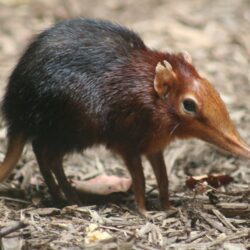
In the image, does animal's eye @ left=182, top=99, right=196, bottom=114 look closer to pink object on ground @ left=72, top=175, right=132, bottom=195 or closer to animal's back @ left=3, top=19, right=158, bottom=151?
animal's back @ left=3, top=19, right=158, bottom=151

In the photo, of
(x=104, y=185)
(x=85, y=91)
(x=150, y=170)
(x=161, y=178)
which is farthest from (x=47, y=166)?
(x=150, y=170)

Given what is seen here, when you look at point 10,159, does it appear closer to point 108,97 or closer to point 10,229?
point 108,97

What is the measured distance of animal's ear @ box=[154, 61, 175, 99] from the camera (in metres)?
5.64

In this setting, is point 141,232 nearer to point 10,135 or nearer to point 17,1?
Result: point 10,135

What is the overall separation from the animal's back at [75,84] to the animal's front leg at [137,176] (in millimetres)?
274

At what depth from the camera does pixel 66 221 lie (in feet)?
18.2

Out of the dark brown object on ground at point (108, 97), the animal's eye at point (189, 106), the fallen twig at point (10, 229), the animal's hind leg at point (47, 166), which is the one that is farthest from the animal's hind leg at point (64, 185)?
the fallen twig at point (10, 229)

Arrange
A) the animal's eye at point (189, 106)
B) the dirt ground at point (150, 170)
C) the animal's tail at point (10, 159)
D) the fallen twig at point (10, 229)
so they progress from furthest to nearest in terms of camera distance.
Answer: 1. the animal's tail at point (10, 159)
2. the animal's eye at point (189, 106)
3. the dirt ground at point (150, 170)
4. the fallen twig at point (10, 229)

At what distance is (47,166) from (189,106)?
138 cm

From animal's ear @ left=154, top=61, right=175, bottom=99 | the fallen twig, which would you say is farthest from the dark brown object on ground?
the fallen twig

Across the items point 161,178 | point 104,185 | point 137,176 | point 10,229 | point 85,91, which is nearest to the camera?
point 10,229

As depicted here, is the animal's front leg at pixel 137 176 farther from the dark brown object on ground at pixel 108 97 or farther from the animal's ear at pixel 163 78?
the animal's ear at pixel 163 78

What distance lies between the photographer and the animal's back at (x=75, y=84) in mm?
5723

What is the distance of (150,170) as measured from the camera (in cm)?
734
